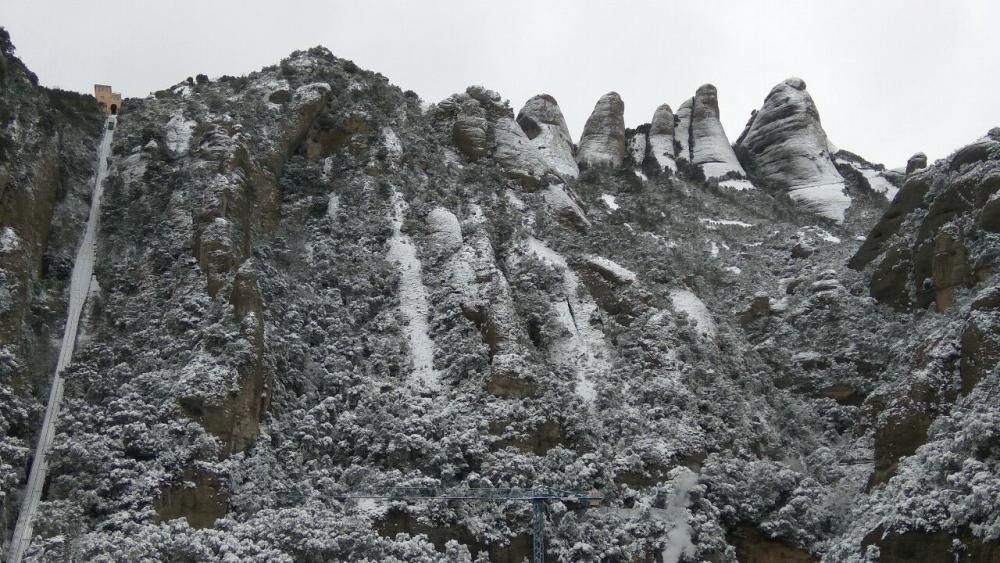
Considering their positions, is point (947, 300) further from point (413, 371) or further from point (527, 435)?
point (413, 371)

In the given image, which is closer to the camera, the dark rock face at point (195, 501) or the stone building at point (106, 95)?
the dark rock face at point (195, 501)

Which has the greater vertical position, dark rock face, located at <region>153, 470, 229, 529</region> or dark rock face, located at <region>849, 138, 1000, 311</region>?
dark rock face, located at <region>849, 138, 1000, 311</region>

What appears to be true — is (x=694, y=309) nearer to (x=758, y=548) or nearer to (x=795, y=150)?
(x=758, y=548)

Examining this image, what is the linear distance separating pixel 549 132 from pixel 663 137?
12.6 metres

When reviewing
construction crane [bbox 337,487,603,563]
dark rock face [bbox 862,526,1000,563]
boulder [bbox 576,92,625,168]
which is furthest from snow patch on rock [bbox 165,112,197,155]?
dark rock face [bbox 862,526,1000,563]

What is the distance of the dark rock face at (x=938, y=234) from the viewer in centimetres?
3072

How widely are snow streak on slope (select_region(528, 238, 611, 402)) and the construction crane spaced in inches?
194

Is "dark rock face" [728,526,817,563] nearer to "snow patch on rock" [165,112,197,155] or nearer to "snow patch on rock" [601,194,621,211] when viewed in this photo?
"snow patch on rock" [601,194,621,211]

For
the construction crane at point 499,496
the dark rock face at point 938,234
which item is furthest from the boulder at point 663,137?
the construction crane at point 499,496

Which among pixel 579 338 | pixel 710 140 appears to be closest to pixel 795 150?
pixel 710 140

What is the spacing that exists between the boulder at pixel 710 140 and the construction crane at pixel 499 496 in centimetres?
4006

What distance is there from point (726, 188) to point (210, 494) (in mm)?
42982

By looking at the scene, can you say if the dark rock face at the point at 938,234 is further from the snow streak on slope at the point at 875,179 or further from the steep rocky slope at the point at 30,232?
the steep rocky slope at the point at 30,232

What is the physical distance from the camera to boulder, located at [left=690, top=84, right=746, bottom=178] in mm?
63438
